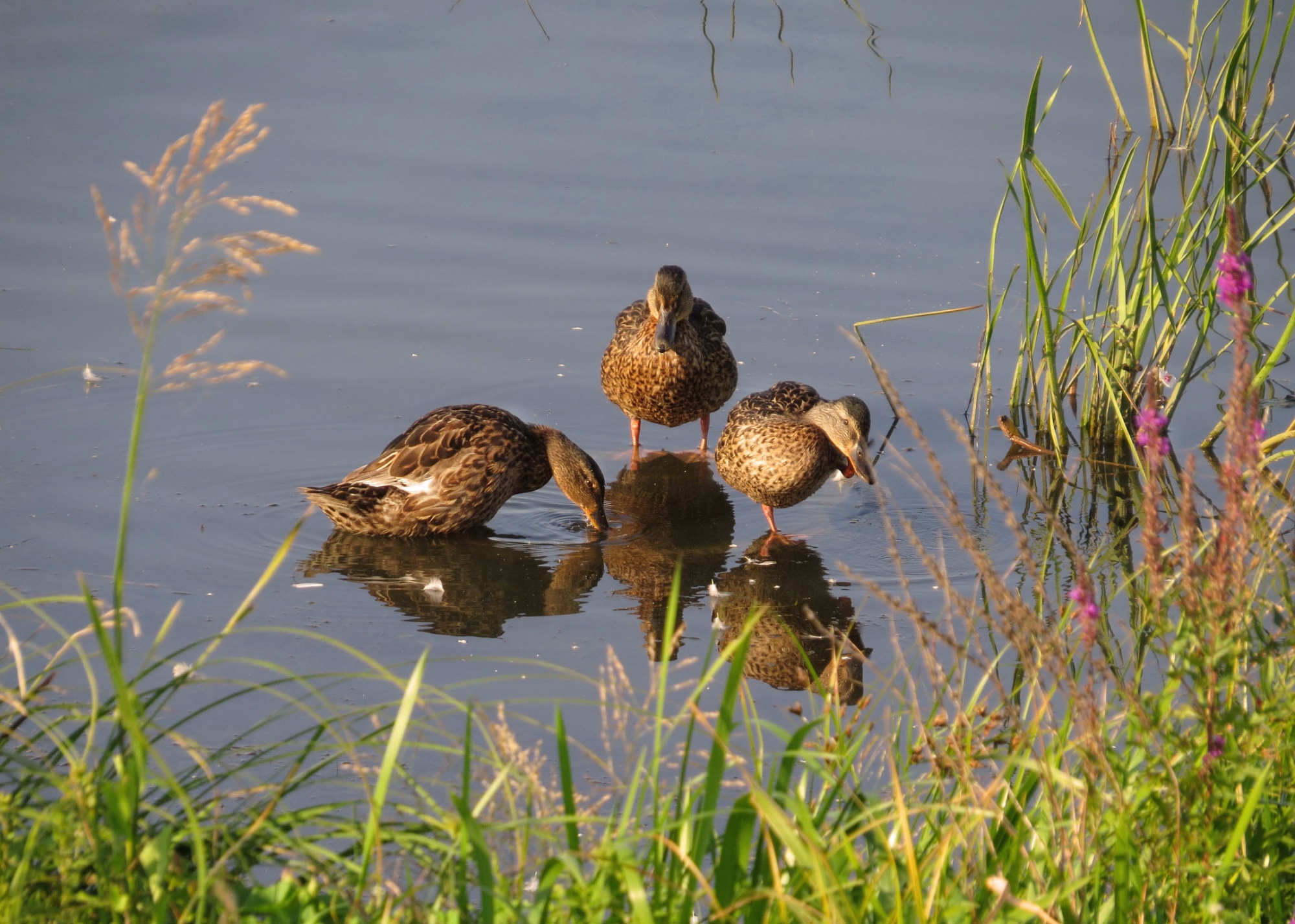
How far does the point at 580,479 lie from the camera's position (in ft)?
17.8

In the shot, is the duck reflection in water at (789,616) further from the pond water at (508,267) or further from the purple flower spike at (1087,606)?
the purple flower spike at (1087,606)

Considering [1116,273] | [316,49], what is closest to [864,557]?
[1116,273]

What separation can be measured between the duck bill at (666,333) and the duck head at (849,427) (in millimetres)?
784

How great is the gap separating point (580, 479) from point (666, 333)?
1017 millimetres

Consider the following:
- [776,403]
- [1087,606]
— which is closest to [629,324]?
[776,403]

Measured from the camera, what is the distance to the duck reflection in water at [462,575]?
4629 millimetres

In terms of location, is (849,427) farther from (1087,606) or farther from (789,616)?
(1087,606)

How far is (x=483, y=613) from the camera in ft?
15.1

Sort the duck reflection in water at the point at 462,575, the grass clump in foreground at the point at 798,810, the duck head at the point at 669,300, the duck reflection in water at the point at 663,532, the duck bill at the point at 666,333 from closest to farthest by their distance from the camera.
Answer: the grass clump in foreground at the point at 798,810
the duck reflection in water at the point at 462,575
the duck reflection in water at the point at 663,532
the duck bill at the point at 666,333
the duck head at the point at 669,300

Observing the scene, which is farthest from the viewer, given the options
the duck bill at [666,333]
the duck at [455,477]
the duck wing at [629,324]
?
the duck wing at [629,324]

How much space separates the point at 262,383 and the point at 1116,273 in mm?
3841

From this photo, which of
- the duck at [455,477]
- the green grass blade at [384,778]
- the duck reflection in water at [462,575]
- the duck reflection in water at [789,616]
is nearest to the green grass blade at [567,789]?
the green grass blade at [384,778]

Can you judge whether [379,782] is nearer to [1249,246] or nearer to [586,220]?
[1249,246]

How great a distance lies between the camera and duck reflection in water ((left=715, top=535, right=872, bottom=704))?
4168mm
